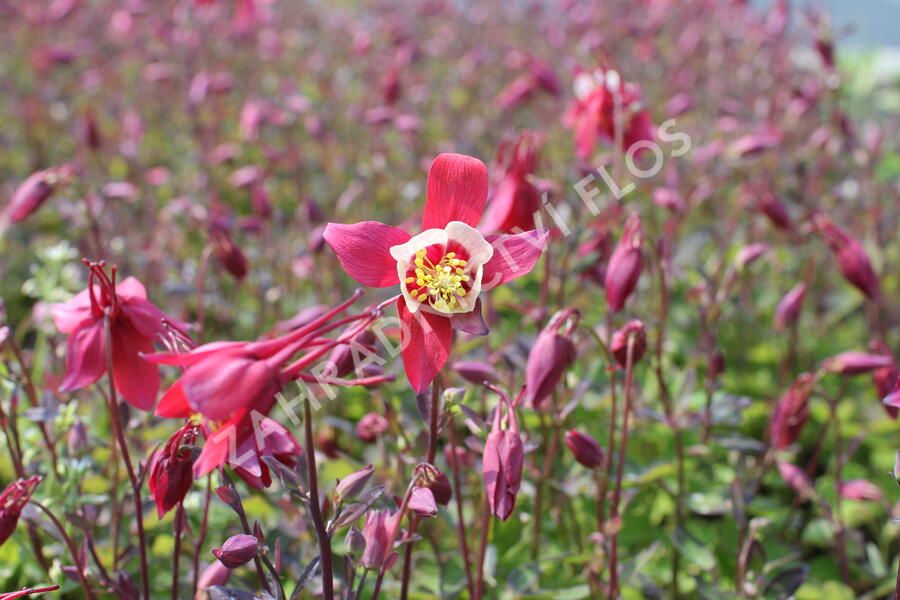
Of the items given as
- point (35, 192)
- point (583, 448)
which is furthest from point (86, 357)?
point (35, 192)

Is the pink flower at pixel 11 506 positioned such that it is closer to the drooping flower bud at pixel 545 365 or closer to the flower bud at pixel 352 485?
the flower bud at pixel 352 485

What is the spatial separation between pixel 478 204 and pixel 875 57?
20.1ft

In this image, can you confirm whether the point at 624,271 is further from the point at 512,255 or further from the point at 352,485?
the point at 352,485

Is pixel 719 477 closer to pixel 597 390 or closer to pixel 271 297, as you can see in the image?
pixel 597 390

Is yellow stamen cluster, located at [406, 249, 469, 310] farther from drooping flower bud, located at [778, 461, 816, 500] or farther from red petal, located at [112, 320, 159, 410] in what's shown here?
drooping flower bud, located at [778, 461, 816, 500]

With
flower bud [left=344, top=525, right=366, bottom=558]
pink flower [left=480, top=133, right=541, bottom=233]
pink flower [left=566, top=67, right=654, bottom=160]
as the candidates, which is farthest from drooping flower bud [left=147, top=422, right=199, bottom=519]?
pink flower [left=566, top=67, right=654, bottom=160]

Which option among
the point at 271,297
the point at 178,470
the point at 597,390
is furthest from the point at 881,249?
the point at 178,470

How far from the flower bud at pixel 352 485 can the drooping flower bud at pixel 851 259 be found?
1.16m

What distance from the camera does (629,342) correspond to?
1.28 m

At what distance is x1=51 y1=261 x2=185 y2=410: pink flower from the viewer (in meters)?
1.14

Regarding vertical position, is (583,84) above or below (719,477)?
above

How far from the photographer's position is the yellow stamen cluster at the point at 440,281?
1.00 meters

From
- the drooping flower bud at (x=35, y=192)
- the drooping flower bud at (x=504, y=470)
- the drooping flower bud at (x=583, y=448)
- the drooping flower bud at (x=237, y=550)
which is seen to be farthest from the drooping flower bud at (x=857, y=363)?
the drooping flower bud at (x=35, y=192)

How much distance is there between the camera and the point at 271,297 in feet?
7.46
